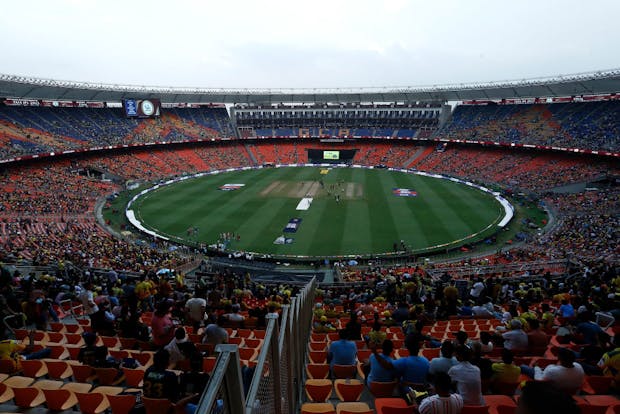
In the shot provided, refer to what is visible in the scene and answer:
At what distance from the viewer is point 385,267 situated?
29312mm

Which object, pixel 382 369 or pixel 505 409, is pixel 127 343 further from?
pixel 505 409

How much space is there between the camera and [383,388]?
604 centimetres

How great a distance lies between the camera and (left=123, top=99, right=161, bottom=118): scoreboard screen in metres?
76.1

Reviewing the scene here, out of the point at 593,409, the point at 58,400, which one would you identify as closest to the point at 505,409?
the point at 593,409

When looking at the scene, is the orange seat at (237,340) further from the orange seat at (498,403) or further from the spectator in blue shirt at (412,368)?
the orange seat at (498,403)

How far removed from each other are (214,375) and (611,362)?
734cm

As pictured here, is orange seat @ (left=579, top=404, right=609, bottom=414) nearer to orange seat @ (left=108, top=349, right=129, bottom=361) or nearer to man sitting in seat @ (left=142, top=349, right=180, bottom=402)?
man sitting in seat @ (left=142, top=349, right=180, bottom=402)

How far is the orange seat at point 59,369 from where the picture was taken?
6.92 m

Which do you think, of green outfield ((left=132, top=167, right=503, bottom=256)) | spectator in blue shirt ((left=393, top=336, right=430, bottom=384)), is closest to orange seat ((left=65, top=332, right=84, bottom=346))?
spectator in blue shirt ((left=393, top=336, right=430, bottom=384))

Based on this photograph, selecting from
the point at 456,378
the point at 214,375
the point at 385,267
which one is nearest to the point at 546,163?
the point at 385,267

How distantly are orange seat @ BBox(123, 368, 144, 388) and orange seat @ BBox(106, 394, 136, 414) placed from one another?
104cm

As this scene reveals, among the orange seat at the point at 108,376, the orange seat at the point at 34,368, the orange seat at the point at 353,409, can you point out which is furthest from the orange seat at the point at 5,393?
the orange seat at the point at 353,409

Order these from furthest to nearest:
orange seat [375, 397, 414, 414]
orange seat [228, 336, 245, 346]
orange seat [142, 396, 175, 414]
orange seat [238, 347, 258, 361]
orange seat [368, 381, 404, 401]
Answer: orange seat [228, 336, 245, 346]
orange seat [238, 347, 258, 361]
orange seat [368, 381, 404, 401]
orange seat [375, 397, 414, 414]
orange seat [142, 396, 175, 414]

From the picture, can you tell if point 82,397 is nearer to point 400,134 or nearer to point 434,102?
point 400,134
